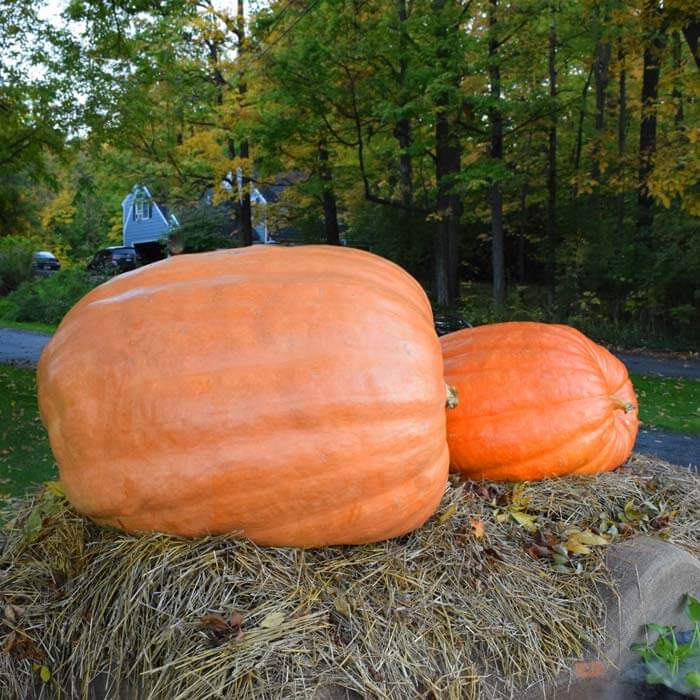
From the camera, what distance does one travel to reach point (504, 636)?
6.10ft

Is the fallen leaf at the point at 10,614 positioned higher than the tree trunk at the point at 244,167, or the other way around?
the tree trunk at the point at 244,167

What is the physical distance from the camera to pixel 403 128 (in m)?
14.0

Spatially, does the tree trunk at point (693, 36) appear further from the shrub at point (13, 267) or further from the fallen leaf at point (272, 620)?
the shrub at point (13, 267)

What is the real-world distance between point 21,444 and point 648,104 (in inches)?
416

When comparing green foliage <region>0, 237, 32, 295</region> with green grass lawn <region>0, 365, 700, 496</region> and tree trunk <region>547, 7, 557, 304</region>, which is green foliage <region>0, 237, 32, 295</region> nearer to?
green grass lawn <region>0, 365, 700, 496</region>

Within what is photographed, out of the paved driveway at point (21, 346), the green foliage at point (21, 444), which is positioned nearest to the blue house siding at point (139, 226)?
the paved driveway at point (21, 346)

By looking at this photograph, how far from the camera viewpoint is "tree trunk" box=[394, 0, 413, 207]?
39.9 feet

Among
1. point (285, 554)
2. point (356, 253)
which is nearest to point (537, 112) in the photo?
point (356, 253)

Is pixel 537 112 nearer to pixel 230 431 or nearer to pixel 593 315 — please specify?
pixel 593 315

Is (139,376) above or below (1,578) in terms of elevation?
above

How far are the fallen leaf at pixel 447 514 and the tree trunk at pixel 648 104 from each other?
8.57 m

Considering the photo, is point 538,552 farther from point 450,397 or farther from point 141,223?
point 141,223

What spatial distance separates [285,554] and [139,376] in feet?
2.06

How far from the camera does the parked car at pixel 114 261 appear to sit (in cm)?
2427
